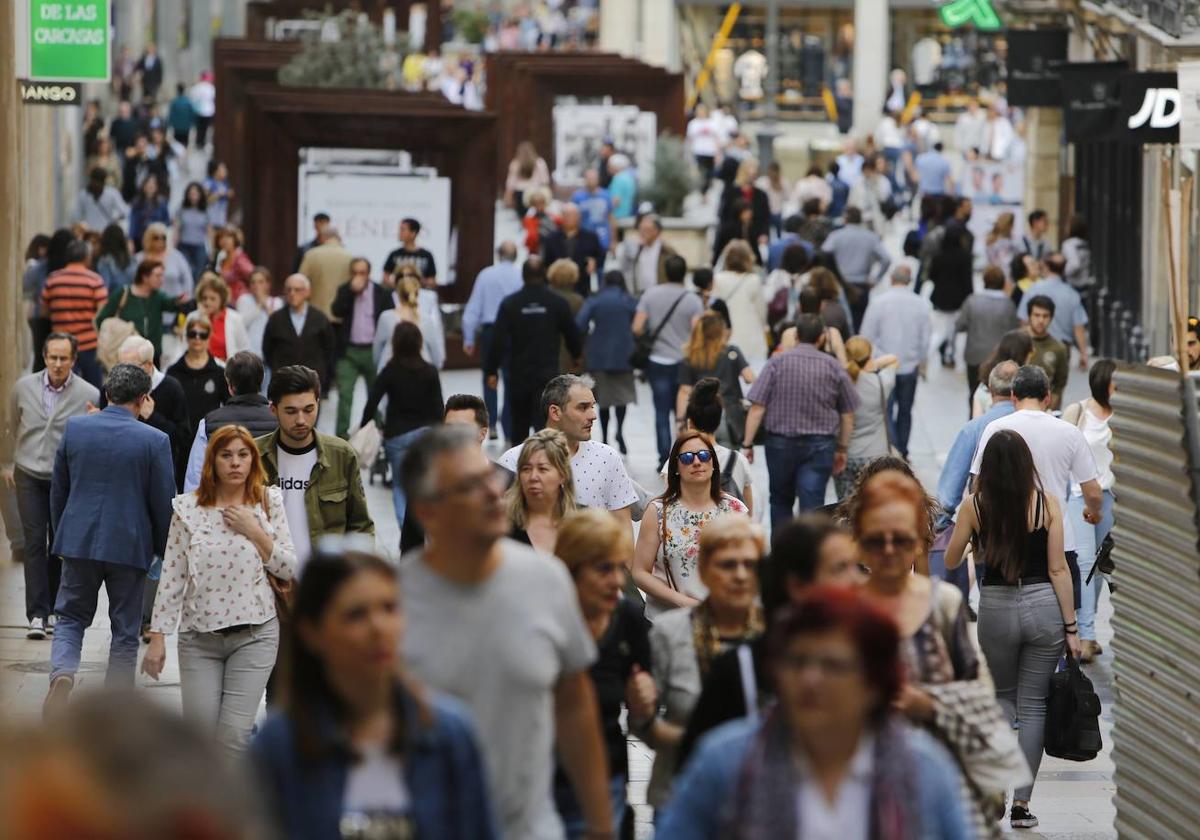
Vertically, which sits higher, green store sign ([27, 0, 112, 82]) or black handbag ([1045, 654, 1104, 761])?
green store sign ([27, 0, 112, 82])

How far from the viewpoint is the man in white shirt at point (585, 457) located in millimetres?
9711

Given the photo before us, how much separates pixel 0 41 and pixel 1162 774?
8393 millimetres

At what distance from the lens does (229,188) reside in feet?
112

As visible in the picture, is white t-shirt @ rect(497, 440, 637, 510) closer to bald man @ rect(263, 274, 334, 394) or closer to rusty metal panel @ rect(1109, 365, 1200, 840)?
rusty metal panel @ rect(1109, 365, 1200, 840)

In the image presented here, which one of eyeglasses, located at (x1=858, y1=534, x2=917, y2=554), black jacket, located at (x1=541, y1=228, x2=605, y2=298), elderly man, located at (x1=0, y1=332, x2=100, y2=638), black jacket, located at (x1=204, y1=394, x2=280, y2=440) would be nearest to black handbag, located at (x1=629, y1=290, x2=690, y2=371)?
black jacket, located at (x1=541, y1=228, x2=605, y2=298)

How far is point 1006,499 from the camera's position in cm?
871

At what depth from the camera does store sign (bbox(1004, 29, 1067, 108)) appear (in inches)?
1039

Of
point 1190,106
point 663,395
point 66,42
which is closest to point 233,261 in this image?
point 66,42

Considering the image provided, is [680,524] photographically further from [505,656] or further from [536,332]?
[536,332]

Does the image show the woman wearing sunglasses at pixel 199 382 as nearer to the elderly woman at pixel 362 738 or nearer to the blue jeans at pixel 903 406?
the blue jeans at pixel 903 406

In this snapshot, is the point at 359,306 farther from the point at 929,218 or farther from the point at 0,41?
the point at 929,218

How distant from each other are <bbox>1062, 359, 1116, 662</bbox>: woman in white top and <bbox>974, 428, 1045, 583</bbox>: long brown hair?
2795 mm

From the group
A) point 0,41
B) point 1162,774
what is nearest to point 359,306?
point 0,41

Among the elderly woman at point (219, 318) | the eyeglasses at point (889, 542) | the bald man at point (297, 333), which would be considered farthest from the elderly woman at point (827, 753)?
the bald man at point (297, 333)
